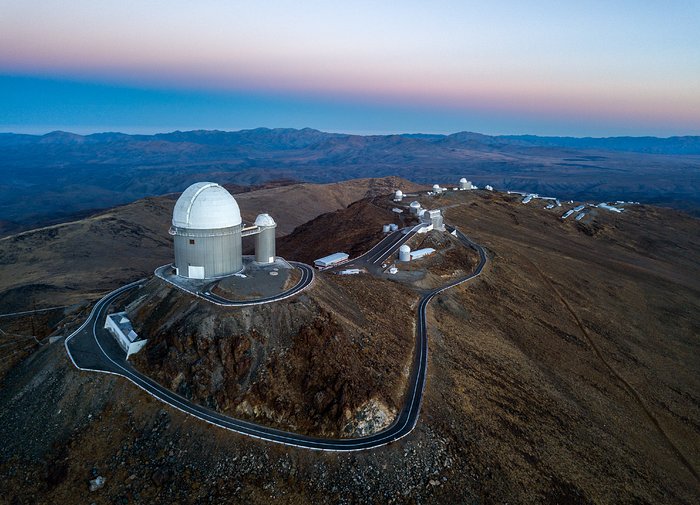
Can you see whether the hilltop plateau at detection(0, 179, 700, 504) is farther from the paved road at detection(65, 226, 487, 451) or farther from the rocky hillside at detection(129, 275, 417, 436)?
the paved road at detection(65, 226, 487, 451)

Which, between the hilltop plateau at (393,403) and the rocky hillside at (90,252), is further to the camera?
the rocky hillside at (90,252)

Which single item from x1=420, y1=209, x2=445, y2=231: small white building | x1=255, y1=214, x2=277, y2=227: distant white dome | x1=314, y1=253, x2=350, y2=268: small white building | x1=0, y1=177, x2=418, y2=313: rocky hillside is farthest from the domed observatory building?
x1=420, y1=209, x2=445, y2=231: small white building

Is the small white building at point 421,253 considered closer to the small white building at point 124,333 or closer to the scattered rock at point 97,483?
the small white building at point 124,333

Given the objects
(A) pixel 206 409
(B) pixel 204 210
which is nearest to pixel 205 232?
(B) pixel 204 210

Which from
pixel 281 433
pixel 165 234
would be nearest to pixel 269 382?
pixel 281 433

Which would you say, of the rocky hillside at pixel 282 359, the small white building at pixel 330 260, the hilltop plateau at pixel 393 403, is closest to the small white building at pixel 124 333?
the rocky hillside at pixel 282 359

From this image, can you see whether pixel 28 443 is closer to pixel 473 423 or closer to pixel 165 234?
pixel 473 423

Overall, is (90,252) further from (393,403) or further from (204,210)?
(393,403)
